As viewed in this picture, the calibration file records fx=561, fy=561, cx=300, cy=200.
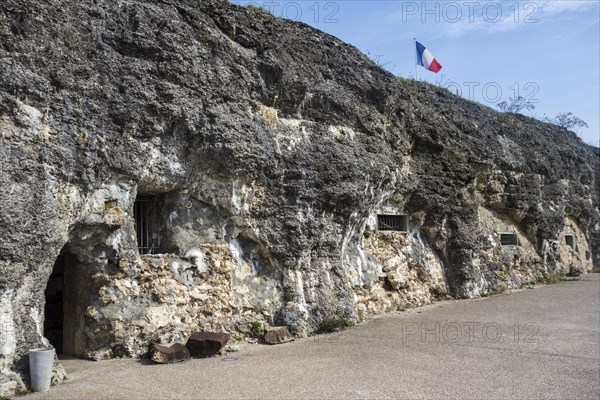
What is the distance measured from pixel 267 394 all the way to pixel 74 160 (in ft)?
13.2

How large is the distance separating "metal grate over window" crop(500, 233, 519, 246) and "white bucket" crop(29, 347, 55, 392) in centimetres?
1415

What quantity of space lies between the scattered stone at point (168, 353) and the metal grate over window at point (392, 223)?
Result: 6486mm

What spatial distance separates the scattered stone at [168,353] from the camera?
791 centimetres

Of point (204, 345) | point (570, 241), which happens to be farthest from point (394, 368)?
point (570, 241)

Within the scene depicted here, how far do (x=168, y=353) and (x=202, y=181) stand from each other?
2.95m

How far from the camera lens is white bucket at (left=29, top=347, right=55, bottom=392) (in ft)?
21.2

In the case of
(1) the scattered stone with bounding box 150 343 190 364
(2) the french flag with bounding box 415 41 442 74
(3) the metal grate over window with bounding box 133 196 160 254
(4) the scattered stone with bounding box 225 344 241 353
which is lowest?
(4) the scattered stone with bounding box 225 344 241 353

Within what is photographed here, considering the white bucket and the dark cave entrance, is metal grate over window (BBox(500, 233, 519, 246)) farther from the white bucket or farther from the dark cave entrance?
the white bucket

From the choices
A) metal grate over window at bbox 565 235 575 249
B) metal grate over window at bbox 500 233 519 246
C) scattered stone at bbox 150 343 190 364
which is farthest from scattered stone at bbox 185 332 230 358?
metal grate over window at bbox 565 235 575 249

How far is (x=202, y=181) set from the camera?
9508 mm

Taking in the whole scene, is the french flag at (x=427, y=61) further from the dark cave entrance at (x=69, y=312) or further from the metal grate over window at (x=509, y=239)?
the dark cave entrance at (x=69, y=312)

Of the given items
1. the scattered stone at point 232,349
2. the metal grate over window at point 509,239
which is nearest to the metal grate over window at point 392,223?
the metal grate over window at point 509,239

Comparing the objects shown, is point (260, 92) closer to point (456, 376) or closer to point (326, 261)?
point (326, 261)

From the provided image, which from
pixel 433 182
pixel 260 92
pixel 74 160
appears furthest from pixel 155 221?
pixel 433 182
